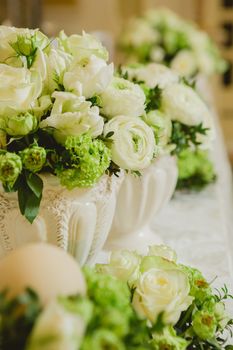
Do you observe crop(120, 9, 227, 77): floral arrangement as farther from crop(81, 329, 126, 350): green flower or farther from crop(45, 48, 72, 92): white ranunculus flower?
crop(81, 329, 126, 350): green flower

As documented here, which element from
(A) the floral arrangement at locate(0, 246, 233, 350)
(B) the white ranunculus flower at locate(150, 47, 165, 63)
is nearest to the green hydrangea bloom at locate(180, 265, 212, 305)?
(A) the floral arrangement at locate(0, 246, 233, 350)

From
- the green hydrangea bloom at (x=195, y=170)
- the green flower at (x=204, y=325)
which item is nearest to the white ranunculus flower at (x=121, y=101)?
the green flower at (x=204, y=325)

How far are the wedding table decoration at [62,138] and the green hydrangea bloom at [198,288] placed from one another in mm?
181

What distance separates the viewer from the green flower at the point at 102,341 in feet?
2.11

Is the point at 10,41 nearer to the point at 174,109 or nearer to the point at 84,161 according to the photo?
the point at 84,161

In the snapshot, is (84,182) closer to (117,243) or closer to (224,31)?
(117,243)

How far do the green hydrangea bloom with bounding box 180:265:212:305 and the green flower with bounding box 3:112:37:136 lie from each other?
310mm

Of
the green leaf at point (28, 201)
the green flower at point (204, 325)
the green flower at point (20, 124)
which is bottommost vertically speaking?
the green flower at point (204, 325)

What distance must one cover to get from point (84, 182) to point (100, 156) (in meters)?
0.05

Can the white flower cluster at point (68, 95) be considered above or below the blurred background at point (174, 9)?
above

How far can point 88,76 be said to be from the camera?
976mm

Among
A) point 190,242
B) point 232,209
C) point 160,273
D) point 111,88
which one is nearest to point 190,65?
point 232,209

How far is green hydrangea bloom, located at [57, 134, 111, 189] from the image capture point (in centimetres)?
95

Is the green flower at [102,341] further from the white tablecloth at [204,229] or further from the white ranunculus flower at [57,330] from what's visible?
the white tablecloth at [204,229]
